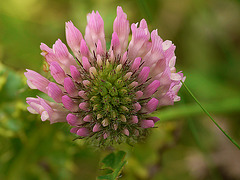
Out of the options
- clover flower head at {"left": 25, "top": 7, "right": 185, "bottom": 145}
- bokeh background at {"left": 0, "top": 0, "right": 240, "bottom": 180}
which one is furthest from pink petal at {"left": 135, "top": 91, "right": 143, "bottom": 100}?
bokeh background at {"left": 0, "top": 0, "right": 240, "bottom": 180}

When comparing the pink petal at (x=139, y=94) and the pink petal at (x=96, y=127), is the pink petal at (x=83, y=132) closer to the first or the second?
the pink petal at (x=96, y=127)

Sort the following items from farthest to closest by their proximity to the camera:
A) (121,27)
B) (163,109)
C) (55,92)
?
(163,109), (121,27), (55,92)

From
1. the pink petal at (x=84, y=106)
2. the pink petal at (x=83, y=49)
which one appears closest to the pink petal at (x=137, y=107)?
the pink petal at (x=84, y=106)

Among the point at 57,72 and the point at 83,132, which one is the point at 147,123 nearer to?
the point at 83,132

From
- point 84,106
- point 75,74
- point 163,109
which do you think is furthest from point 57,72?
point 163,109

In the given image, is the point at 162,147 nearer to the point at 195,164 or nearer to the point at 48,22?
the point at 195,164
